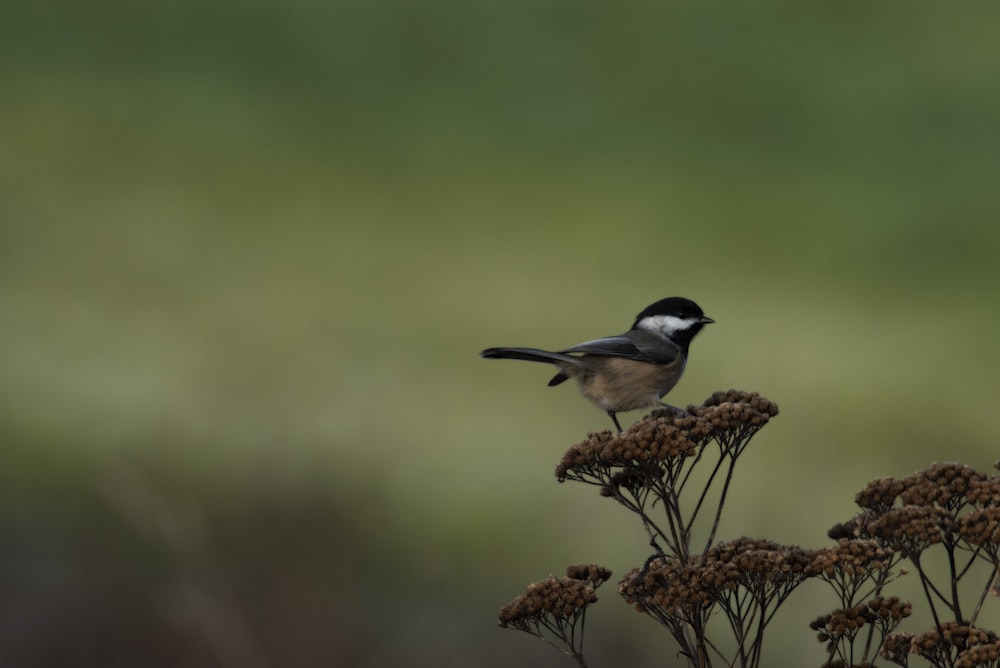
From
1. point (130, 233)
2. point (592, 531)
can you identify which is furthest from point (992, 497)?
point (130, 233)

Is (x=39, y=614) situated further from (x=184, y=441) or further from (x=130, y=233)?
(x=130, y=233)

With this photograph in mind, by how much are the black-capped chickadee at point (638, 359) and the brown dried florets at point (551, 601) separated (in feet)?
5.74

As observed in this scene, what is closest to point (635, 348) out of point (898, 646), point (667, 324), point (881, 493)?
point (667, 324)

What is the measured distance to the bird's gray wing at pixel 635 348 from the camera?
6867 millimetres

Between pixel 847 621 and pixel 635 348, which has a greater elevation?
pixel 635 348

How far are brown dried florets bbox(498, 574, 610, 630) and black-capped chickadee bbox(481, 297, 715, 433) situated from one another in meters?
1.75

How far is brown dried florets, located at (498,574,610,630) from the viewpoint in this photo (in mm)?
5285

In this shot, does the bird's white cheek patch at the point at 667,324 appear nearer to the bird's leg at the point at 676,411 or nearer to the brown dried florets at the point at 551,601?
the bird's leg at the point at 676,411

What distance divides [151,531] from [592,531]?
4.02 metres

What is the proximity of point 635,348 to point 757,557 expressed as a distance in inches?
85.6

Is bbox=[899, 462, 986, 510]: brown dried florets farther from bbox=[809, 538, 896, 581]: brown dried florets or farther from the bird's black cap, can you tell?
the bird's black cap

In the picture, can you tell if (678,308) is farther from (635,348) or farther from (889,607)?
(889,607)

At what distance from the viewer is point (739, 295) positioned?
14.5m

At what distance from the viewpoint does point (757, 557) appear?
197 inches
